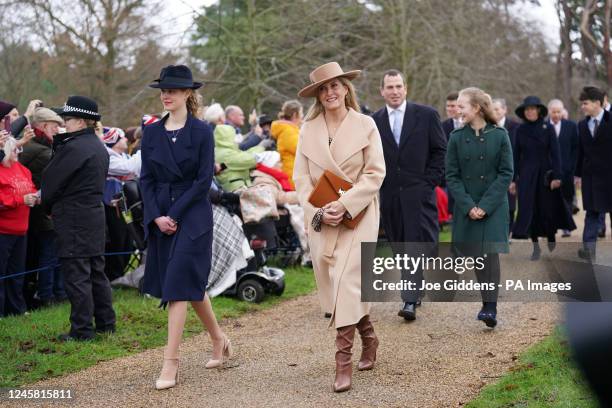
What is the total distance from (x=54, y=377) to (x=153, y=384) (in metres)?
0.82

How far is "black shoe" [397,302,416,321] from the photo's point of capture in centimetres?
789

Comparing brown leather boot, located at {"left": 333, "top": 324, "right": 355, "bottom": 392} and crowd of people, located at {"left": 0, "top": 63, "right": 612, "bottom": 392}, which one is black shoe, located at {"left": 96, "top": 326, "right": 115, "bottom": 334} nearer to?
crowd of people, located at {"left": 0, "top": 63, "right": 612, "bottom": 392}

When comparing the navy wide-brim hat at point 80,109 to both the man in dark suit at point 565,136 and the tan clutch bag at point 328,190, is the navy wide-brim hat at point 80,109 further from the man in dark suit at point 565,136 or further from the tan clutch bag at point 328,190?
the man in dark suit at point 565,136

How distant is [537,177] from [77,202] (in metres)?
6.96

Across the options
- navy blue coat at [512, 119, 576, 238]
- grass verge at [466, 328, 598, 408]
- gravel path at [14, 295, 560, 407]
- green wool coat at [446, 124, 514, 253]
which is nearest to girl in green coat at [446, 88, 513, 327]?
green wool coat at [446, 124, 514, 253]

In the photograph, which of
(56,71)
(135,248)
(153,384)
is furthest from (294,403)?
(56,71)

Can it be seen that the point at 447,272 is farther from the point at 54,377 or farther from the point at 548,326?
the point at 54,377

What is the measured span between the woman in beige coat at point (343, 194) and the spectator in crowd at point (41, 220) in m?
3.49

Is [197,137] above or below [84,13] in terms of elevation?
below

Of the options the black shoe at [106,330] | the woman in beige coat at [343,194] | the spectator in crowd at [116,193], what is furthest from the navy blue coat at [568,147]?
the black shoe at [106,330]

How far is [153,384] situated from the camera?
6.02 metres

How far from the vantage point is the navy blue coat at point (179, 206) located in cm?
603

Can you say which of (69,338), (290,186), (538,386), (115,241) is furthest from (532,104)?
(69,338)

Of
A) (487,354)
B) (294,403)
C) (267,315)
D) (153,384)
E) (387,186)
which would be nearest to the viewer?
(294,403)
